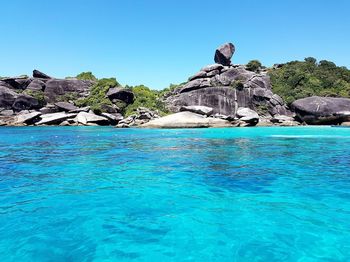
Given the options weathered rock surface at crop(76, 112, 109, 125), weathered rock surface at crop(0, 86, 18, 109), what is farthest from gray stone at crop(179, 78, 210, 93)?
weathered rock surface at crop(0, 86, 18, 109)

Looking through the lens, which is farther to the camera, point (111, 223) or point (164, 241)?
point (111, 223)

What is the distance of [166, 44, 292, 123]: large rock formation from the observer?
53.9m

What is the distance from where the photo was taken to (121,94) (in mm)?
63219

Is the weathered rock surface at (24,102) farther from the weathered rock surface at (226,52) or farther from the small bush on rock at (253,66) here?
the small bush on rock at (253,66)

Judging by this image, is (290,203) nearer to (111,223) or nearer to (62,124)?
(111,223)

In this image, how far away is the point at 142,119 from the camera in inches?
1937

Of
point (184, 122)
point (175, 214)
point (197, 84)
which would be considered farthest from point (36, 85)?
point (175, 214)

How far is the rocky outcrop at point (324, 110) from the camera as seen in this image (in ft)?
149

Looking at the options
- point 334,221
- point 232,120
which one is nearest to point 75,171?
point 334,221

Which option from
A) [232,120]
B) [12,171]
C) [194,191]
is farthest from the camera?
[232,120]

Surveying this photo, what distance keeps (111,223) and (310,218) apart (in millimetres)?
3816

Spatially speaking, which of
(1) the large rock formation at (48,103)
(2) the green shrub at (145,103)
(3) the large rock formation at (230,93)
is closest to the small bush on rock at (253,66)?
(3) the large rock formation at (230,93)

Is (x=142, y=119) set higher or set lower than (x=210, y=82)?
lower

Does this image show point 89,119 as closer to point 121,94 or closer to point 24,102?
point 121,94
